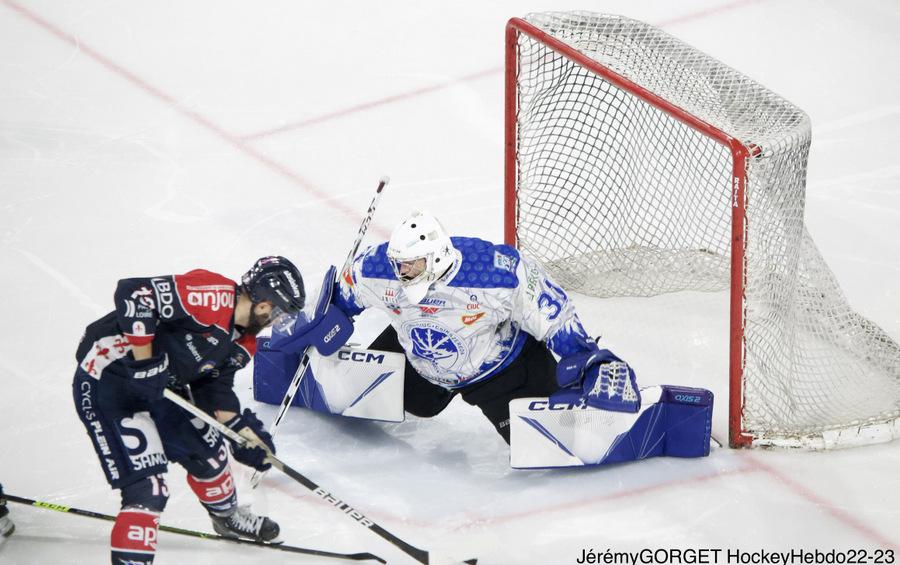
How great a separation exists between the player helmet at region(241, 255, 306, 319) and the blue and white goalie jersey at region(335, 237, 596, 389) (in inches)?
22.8

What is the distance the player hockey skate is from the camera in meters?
4.04

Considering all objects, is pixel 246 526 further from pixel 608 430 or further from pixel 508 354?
pixel 608 430

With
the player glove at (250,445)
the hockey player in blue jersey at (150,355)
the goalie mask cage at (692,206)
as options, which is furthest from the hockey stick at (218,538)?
the goalie mask cage at (692,206)

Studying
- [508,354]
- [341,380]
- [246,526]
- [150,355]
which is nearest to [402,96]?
[341,380]

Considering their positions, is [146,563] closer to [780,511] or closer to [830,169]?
[780,511]

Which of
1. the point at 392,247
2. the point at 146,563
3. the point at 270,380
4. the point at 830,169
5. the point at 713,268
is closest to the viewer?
the point at 146,563

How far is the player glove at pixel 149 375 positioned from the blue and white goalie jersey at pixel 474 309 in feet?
2.69

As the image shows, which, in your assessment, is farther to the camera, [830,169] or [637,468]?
[830,169]

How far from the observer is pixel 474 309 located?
4.12m

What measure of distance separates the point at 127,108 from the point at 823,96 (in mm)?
3337

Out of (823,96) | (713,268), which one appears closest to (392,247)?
(713,268)

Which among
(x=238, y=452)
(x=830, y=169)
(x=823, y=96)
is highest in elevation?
(x=823, y=96)

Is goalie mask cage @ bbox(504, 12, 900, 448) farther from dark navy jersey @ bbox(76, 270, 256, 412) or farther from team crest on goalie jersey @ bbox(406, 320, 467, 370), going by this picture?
dark navy jersey @ bbox(76, 270, 256, 412)

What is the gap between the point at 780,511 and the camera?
4.14 m
